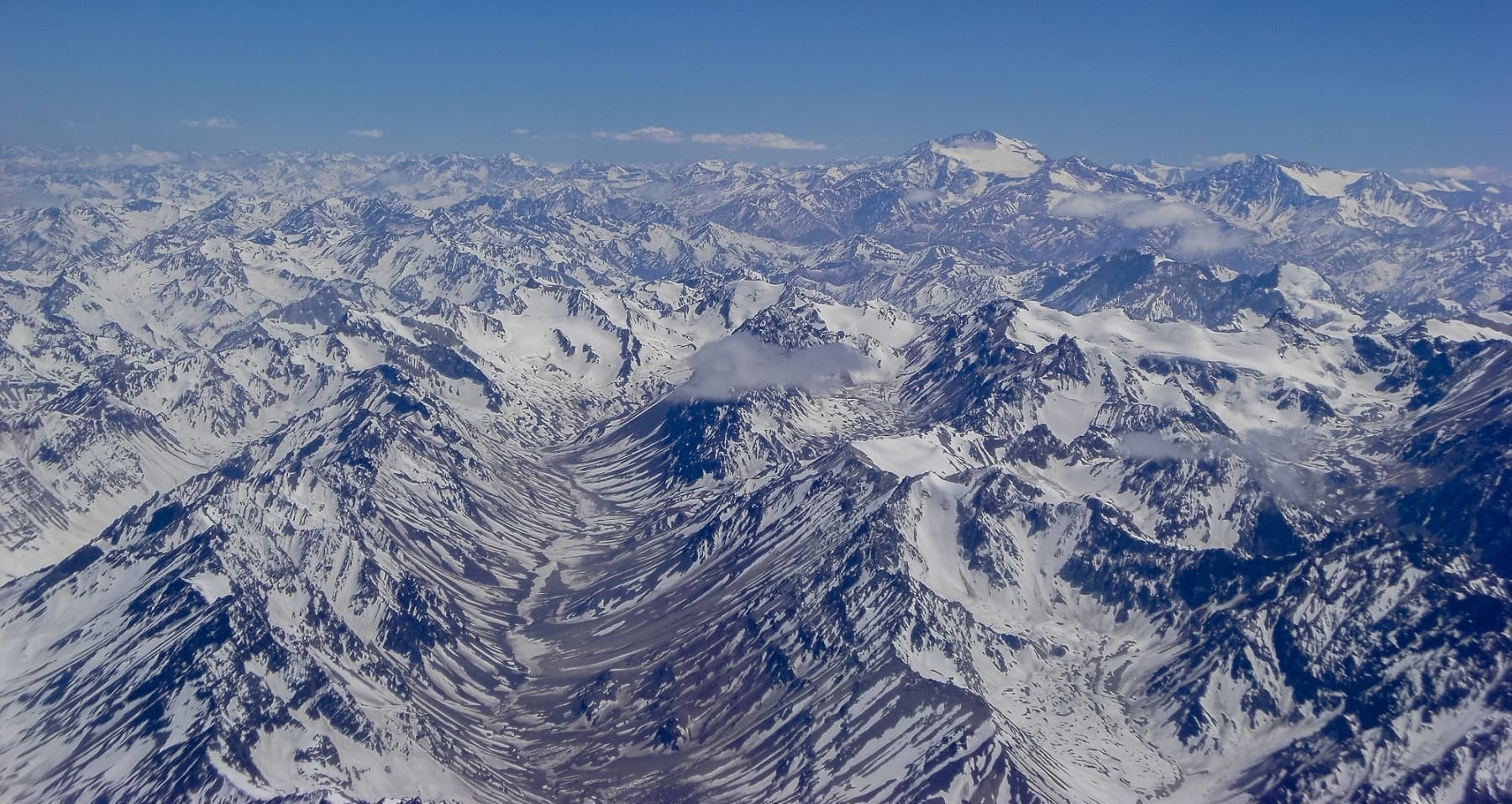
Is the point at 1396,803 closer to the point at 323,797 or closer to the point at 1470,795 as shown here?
the point at 1470,795

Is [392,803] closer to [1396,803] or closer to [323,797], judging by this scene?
[323,797]

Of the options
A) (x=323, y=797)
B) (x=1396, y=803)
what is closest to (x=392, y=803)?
(x=323, y=797)

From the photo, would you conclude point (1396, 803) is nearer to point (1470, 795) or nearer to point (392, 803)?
point (1470, 795)

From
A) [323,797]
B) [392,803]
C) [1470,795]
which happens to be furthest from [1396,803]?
[323,797]
